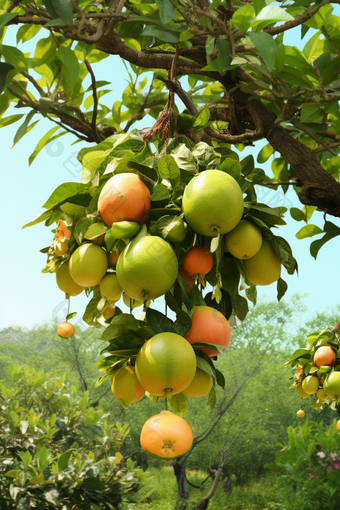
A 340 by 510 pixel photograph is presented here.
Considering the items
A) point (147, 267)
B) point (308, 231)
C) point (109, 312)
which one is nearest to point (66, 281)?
point (109, 312)

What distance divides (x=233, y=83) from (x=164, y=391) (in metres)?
0.67

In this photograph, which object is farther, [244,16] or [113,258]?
[244,16]

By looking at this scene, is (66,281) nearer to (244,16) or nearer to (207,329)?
(207,329)

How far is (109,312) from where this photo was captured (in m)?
0.49

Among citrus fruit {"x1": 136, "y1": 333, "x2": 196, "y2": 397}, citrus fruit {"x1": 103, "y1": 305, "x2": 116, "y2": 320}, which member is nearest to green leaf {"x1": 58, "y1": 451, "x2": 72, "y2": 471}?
citrus fruit {"x1": 103, "y1": 305, "x2": 116, "y2": 320}

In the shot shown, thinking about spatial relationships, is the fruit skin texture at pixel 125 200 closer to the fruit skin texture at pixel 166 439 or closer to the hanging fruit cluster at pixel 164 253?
the hanging fruit cluster at pixel 164 253

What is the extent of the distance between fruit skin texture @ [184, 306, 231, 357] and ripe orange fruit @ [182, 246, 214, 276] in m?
0.04

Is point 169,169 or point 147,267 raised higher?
point 169,169

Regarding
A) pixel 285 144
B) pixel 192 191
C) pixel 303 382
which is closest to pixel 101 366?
pixel 192 191

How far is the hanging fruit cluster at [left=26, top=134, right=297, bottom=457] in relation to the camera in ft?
1.16

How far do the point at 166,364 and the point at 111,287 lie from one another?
0.38ft

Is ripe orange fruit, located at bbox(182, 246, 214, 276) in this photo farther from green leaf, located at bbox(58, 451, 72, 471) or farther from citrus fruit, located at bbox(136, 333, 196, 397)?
green leaf, located at bbox(58, 451, 72, 471)

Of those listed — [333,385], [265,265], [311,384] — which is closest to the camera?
[265,265]

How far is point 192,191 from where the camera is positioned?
14.7 inches
